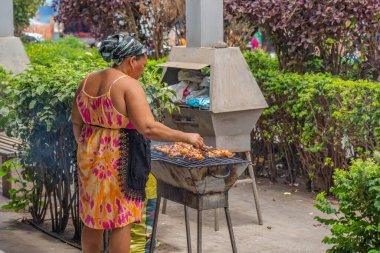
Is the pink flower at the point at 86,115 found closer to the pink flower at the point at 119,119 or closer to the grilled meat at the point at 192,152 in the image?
the pink flower at the point at 119,119

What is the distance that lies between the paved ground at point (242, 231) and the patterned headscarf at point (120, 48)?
218cm

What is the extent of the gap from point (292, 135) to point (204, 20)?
5.57 ft

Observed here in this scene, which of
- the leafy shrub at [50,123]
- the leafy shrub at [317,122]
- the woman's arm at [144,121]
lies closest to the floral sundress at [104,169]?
the woman's arm at [144,121]

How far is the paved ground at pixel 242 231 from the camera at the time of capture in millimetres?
7344

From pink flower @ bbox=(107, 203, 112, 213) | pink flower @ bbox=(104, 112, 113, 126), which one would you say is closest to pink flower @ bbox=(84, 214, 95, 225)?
pink flower @ bbox=(107, 203, 112, 213)

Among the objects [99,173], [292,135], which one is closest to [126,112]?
[99,173]

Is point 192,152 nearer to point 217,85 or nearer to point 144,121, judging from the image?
point 144,121

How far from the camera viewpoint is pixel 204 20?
8922 mm

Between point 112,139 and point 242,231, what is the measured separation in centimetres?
266

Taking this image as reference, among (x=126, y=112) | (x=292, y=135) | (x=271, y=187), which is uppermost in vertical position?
(x=126, y=112)

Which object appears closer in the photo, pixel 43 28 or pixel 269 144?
pixel 269 144

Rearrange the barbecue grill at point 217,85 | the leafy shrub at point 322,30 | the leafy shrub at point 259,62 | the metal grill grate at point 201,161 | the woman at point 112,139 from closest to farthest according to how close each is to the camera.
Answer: the woman at point 112,139 → the metal grill grate at point 201,161 → the barbecue grill at point 217,85 → the leafy shrub at point 322,30 → the leafy shrub at point 259,62

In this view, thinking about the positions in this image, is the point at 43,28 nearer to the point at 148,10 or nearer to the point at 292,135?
the point at 148,10

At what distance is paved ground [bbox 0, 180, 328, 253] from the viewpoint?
7344mm
